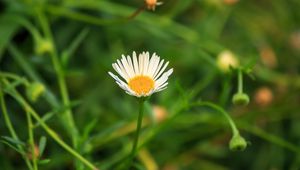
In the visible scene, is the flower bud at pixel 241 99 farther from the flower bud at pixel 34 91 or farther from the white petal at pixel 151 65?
the flower bud at pixel 34 91

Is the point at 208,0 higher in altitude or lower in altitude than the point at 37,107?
higher

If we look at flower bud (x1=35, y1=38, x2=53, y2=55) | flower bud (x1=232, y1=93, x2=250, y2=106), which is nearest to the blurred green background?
flower bud (x1=35, y1=38, x2=53, y2=55)

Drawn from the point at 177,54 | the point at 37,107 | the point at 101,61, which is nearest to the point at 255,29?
the point at 177,54

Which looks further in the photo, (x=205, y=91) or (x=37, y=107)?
(x=205, y=91)

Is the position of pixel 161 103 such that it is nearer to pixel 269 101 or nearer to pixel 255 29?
pixel 269 101

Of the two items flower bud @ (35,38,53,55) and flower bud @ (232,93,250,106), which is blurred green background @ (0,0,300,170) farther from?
flower bud @ (232,93,250,106)

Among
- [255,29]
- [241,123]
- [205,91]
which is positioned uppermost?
[255,29]

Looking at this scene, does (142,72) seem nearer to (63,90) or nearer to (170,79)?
(63,90)

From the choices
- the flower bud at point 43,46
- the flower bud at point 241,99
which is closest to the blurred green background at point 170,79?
the flower bud at point 43,46
